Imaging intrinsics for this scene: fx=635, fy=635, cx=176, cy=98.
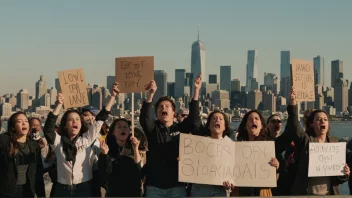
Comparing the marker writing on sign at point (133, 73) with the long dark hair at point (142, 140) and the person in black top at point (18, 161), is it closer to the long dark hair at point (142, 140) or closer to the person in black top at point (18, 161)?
the long dark hair at point (142, 140)

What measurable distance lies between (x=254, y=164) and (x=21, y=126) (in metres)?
2.82

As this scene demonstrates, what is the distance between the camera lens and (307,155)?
786cm

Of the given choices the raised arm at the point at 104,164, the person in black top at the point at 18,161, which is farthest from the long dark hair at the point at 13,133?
the raised arm at the point at 104,164

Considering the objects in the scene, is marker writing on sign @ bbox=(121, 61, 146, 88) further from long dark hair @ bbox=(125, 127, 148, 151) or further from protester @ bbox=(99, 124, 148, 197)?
protester @ bbox=(99, 124, 148, 197)

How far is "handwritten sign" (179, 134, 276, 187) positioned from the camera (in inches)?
294

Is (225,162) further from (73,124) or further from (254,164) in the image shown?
(73,124)

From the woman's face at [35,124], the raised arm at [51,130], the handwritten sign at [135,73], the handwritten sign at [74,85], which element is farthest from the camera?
the woman's face at [35,124]

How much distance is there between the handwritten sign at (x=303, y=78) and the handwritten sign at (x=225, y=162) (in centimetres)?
158

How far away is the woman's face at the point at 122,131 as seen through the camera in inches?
314

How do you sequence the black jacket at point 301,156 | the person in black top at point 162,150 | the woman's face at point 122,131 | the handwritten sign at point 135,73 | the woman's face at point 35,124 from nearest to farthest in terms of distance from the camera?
the person in black top at point 162,150 < the black jacket at point 301,156 < the woman's face at point 122,131 < the handwritten sign at point 135,73 < the woman's face at point 35,124

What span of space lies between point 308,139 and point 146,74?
225 cm

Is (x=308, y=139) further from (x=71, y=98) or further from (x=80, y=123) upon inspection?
(x=71, y=98)

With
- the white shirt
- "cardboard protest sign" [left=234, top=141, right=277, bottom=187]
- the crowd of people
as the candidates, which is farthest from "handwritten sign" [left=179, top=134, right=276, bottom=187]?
the white shirt

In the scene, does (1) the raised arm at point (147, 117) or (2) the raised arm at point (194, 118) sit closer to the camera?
(1) the raised arm at point (147, 117)
